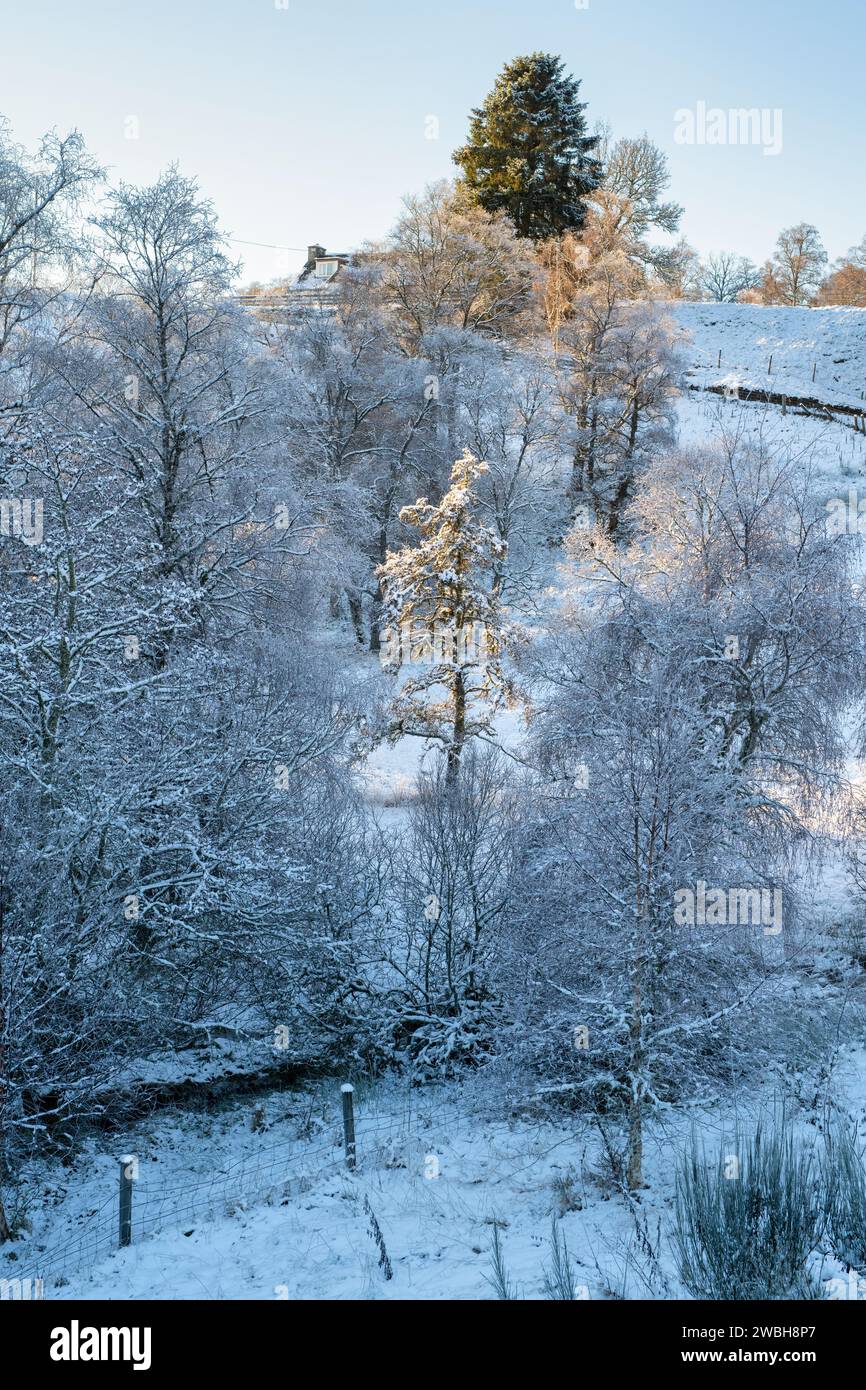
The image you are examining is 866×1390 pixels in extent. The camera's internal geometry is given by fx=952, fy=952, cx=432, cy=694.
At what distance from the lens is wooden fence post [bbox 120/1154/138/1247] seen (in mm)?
8883

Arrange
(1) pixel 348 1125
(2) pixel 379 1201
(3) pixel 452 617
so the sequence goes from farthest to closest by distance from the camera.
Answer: (3) pixel 452 617 → (1) pixel 348 1125 → (2) pixel 379 1201

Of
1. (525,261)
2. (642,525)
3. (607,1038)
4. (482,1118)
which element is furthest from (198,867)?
(525,261)

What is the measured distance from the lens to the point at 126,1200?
29.6 ft

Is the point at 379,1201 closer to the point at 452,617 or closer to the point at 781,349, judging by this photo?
the point at 452,617

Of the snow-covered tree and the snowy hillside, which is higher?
the snowy hillside

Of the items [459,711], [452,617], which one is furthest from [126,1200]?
[452,617]

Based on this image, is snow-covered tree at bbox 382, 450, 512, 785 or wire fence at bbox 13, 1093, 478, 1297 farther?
snow-covered tree at bbox 382, 450, 512, 785

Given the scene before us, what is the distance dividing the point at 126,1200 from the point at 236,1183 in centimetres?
199

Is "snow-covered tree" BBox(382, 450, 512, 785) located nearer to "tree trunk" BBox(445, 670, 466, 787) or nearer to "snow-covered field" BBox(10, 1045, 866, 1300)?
"tree trunk" BBox(445, 670, 466, 787)

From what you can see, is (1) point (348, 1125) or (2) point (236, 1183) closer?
(1) point (348, 1125)

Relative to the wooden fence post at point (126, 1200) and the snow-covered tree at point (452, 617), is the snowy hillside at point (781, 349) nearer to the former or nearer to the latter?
the snow-covered tree at point (452, 617)

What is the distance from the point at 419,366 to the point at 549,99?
815 inches

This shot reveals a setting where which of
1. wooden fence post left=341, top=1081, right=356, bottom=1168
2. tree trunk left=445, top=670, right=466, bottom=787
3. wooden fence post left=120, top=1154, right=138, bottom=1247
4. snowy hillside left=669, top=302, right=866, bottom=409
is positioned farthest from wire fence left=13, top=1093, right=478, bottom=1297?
snowy hillside left=669, top=302, right=866, bottom=409

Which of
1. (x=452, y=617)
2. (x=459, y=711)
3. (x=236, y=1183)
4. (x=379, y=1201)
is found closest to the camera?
(x=379, y=1201)
